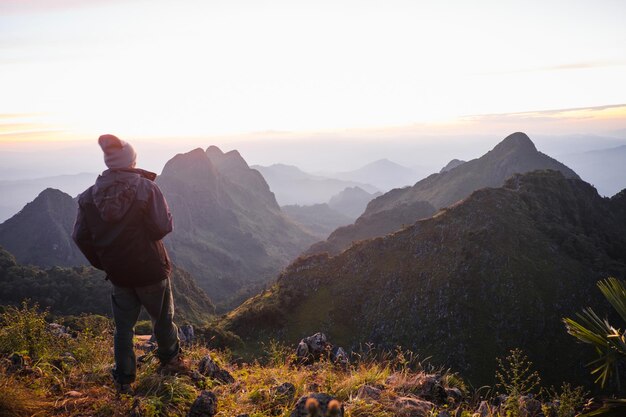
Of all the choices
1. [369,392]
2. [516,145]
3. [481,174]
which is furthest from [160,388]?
[516,145]

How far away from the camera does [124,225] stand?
18.5ft

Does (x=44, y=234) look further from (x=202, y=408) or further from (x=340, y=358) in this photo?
(x=202, y=408)

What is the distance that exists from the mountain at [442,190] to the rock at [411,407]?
114m

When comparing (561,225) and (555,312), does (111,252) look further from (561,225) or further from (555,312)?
(561,225)

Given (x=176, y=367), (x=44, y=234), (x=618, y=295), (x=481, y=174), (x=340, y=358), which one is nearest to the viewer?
(x=618, y=295)

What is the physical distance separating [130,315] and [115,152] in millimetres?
2643

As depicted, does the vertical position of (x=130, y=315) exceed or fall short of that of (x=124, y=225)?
it falls short

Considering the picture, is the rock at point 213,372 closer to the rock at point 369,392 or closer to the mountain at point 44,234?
the rock at point 369,392

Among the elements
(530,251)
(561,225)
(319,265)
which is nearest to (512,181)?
(561,225)

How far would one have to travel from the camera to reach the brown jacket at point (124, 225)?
5582 mm

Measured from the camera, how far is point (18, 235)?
17612cm

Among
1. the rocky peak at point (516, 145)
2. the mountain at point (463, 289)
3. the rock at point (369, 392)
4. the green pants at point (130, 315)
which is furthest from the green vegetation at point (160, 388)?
the rocky peak at point (516, 145)

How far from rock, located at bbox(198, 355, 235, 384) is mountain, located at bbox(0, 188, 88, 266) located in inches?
7358

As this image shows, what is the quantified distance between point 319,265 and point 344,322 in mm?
12045
